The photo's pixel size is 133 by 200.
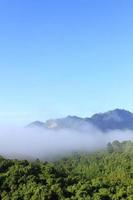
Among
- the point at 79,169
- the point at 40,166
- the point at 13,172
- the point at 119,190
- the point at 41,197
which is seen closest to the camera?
the point at 41,197

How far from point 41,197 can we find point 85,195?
5.46 meters

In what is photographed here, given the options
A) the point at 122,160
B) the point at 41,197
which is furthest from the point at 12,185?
the point at 122,160

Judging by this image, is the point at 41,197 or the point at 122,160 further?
the point at 122,160

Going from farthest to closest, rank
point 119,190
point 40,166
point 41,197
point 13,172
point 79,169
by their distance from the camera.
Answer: point 79,169 → point 40,166 → point 13,172 → point 119,190 → point 41,197

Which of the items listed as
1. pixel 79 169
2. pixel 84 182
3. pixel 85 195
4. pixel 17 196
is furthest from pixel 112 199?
pixel 79 169

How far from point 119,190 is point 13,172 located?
51.2 feet

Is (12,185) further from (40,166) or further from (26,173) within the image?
(40,166)

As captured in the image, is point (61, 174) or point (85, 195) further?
point (61, 174)

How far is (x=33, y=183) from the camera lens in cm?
6706

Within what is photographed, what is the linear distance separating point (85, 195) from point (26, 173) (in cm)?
1266

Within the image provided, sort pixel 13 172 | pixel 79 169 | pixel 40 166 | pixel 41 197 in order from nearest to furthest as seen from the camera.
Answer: pixel 41 197 < pixel 13 172 < pixel 40 166 < pixel 79 169

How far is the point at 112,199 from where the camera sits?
6266 cm

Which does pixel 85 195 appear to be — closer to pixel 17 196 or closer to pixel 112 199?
pixel 112 199

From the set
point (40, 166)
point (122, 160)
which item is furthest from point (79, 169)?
point (40, 166)
